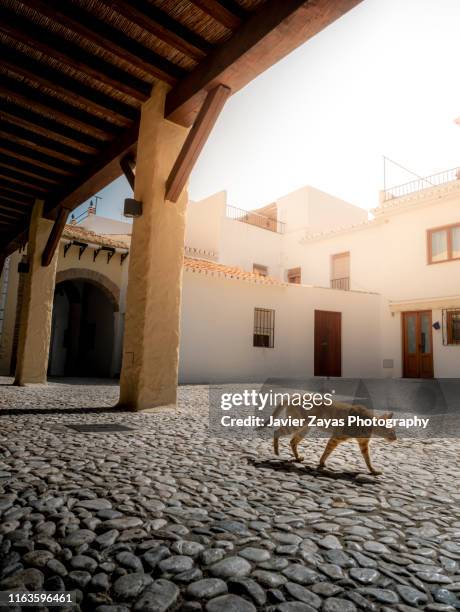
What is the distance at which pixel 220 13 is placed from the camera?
148 inches

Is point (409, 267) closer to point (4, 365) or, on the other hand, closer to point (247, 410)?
point (247, 410)

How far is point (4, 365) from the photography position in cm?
1162

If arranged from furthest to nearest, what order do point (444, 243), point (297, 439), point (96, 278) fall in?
point (444, 243) → point (96, 278) → point (297, 439)

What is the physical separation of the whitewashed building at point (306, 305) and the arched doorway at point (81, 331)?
0.17 feet

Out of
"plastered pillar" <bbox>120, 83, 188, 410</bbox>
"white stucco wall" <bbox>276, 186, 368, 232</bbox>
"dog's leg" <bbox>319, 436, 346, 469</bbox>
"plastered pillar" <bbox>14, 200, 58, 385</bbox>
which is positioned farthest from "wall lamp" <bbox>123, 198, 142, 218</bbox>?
"white stucco wall" <bbox>276, 186, 368, 232</bbox>

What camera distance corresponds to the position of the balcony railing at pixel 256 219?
21.5 m

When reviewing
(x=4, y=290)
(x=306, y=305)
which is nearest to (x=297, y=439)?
(x=4, y=290)

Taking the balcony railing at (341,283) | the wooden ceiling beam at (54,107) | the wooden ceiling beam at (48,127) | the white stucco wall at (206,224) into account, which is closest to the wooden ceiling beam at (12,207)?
the wooden ceiling beam at (48,127)

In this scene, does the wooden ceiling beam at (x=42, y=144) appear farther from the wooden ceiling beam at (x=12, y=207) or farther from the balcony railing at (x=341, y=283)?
the balcony railing at (x=341, y=283)

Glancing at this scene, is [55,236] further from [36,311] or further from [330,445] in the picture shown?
[330,445]

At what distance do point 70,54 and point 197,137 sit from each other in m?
1.59

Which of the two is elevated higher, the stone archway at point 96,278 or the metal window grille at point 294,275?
the metal window grille at point 294,275

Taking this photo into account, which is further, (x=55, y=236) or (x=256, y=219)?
(x=256, y=219)

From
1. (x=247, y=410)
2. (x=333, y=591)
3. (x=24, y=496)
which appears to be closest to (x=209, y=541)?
(x=333, y=591)
